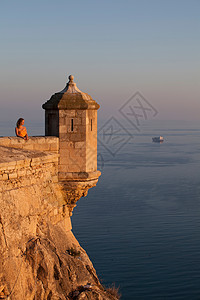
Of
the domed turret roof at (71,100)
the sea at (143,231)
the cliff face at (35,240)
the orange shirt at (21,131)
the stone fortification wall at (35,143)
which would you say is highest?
the domed turret roof at (71,100)

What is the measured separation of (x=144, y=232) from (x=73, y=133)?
40.4 metres

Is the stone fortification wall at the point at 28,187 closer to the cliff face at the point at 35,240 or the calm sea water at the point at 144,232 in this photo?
the cliff face at the point at 35,240

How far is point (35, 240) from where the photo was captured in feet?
34.1

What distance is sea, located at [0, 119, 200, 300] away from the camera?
35.0 metres

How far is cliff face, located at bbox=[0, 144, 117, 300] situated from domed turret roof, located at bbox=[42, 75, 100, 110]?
5.34 feet

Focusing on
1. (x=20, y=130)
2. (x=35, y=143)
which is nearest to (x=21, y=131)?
(x=20, y=130)

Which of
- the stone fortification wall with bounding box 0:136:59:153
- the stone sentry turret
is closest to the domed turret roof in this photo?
the stone sentry turret

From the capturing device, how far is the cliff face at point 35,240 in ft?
30.9

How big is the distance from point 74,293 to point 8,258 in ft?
8.90

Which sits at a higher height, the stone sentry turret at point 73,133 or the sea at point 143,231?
the stone sentry turret at point 73,133

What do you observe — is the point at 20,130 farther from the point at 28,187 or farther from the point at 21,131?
the point at 28,187

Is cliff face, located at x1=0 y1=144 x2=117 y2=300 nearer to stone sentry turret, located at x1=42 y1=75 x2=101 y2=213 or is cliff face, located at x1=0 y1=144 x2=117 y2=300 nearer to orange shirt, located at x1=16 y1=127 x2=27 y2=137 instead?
stone sentry turret, located at x1=42 y1=75 x2=101 y2=213

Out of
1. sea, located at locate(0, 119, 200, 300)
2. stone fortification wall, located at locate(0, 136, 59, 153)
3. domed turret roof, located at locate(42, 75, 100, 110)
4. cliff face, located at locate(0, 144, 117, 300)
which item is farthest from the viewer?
sea, located at locate(0, 119, 200, 300)

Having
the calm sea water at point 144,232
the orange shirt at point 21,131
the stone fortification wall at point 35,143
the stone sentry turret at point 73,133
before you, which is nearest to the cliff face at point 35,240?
the stone fortification wall at point 35,143
